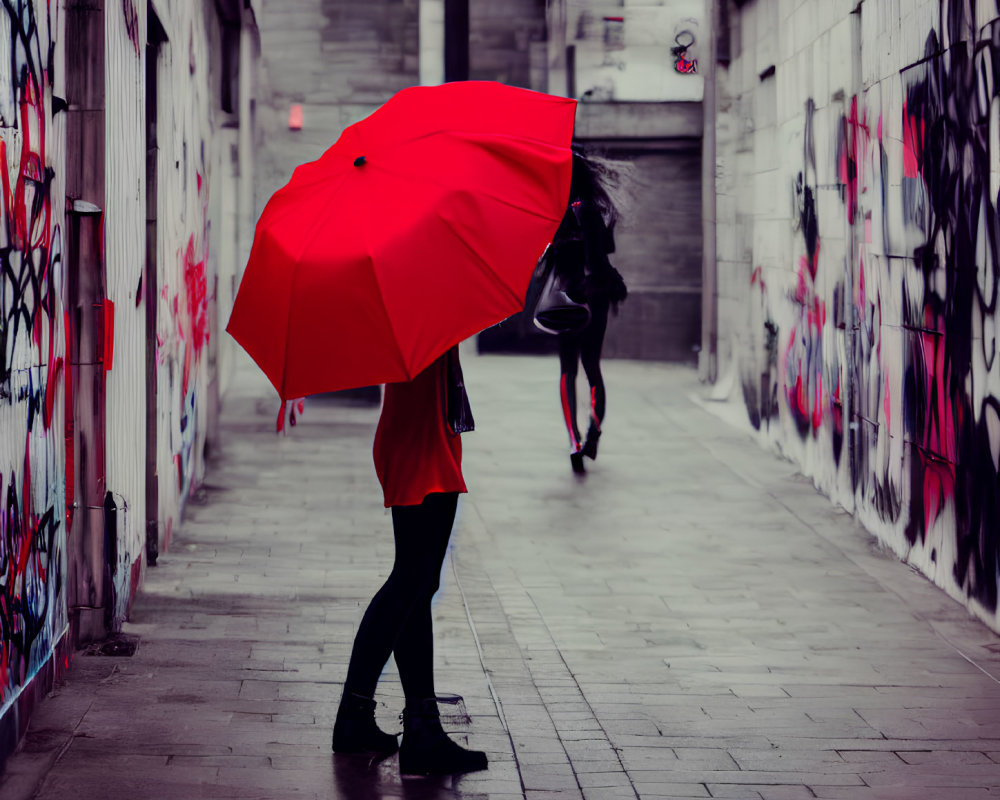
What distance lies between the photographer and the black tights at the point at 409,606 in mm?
4484

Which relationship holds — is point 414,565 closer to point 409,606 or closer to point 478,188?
point 409,606

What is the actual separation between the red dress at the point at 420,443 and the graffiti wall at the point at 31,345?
1.13 metres

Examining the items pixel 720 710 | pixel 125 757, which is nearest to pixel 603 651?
pixel 720 710

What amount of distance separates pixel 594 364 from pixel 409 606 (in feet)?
21.2

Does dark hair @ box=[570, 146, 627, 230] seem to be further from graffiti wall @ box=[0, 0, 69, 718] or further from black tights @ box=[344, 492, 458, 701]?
graffiti wall @ box=[0, 0, 69, 718]

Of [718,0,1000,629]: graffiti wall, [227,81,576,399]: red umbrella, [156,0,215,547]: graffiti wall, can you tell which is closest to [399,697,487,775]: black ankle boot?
[227,81,576,399]: red umbrella

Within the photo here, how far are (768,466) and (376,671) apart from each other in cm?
685

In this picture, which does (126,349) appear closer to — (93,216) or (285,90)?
(93,216)

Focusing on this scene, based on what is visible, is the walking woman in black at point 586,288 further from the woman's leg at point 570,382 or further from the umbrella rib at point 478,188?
the umbrella rib at point 478,188

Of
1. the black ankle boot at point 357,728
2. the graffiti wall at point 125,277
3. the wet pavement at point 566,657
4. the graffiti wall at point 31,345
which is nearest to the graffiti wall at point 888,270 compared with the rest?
the wet pavement at point 566,657

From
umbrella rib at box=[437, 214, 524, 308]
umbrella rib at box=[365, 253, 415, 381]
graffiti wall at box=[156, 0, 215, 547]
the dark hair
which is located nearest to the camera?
umbrella rib at box=[365, 253, 415, 381]

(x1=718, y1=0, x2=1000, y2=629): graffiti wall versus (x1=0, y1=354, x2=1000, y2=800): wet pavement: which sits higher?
(x1=718, y1=0, x2=1000, y2=629): graffiti wall

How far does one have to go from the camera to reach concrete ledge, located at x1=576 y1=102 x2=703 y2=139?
1920cm

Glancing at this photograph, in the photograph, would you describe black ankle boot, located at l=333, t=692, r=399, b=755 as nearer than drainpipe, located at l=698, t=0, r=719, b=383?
Yes
